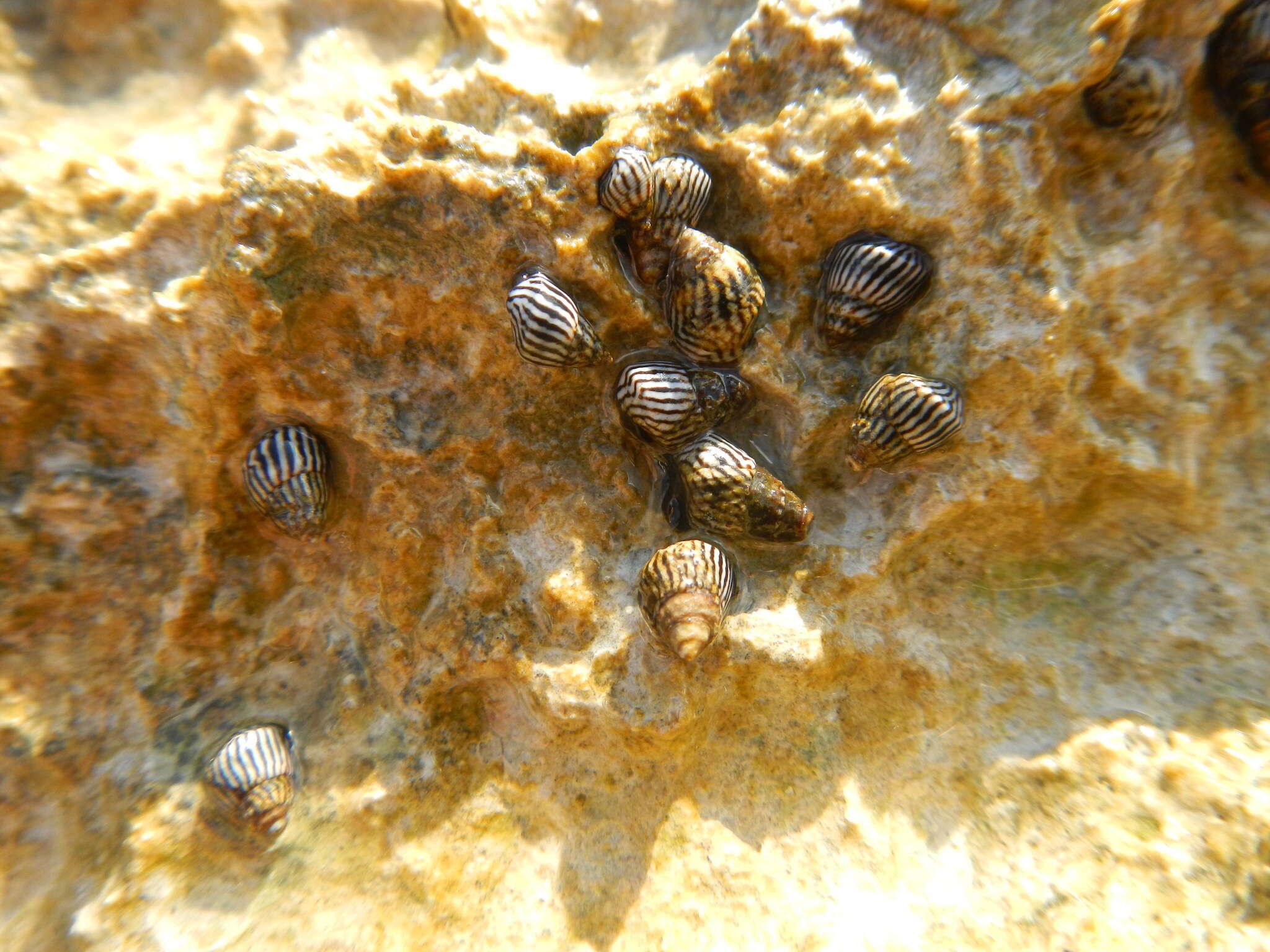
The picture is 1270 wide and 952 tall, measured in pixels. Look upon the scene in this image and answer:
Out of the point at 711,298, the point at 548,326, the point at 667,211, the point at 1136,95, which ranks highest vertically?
the point at 1136,95

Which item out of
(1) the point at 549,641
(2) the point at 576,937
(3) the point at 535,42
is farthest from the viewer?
(3) the point at 535,42

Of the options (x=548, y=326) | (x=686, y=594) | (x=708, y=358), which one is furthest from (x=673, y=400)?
(x=686, y=594)

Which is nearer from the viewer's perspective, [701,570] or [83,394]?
[701,570]

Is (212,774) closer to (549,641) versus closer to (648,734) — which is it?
(549,641)

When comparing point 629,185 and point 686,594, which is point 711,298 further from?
point 686,594

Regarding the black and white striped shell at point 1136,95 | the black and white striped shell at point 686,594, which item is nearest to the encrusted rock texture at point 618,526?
the black and white striped shell at point 1136,95

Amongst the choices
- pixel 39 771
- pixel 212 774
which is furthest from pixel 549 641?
pixel 39 771
